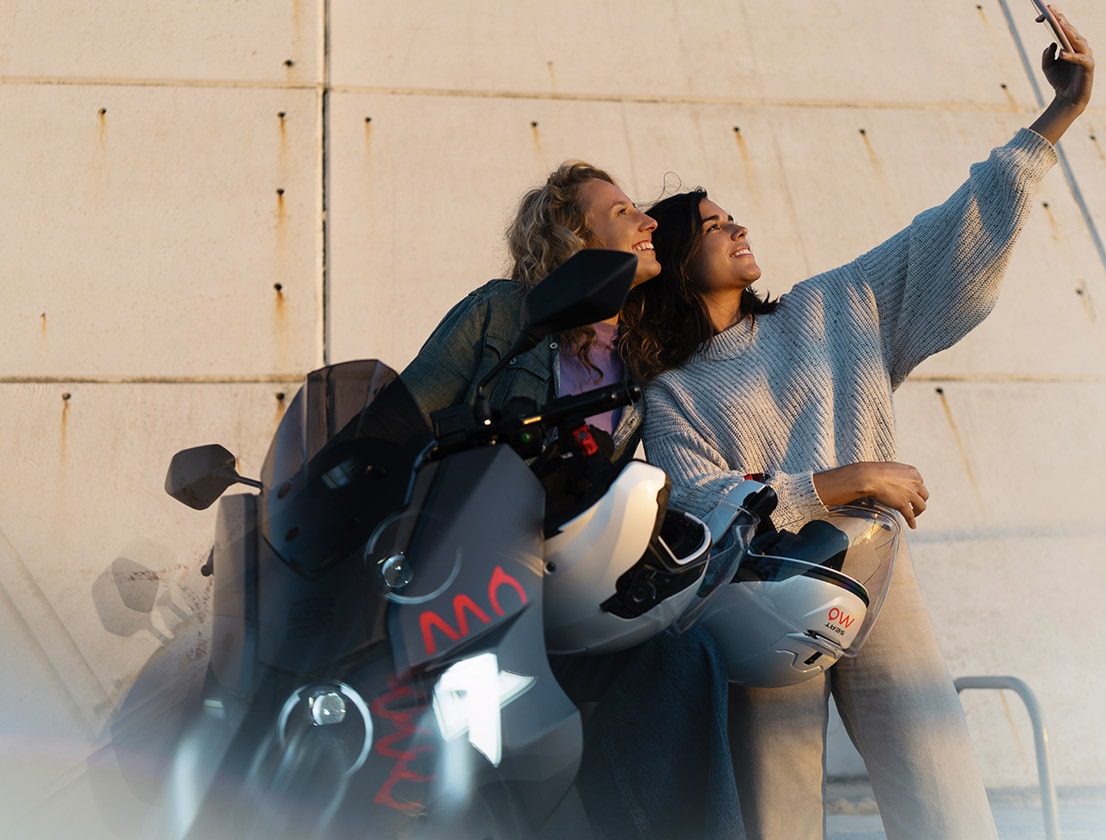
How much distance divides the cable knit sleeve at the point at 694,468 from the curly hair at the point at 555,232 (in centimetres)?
18

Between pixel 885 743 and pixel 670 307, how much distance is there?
1.04 metres

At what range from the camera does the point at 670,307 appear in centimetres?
241

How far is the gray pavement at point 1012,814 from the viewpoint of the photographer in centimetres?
264

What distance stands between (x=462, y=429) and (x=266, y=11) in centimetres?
328

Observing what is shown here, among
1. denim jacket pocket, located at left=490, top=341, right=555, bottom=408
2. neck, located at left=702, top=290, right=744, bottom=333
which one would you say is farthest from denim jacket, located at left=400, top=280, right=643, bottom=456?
neck, located at left=702, top=290, right=744, bottom=333

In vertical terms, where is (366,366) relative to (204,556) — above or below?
above

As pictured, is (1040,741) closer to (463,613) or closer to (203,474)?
(463,613)

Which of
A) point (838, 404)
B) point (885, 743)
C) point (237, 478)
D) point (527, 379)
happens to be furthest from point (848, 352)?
point (237, 478)

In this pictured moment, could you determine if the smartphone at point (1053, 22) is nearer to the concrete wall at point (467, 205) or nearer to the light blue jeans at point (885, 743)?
the light blue jeans at point (885, 743)

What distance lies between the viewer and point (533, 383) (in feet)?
7.18

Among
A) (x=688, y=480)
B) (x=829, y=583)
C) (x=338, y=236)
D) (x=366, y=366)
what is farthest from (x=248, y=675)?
(x=338, y=236)

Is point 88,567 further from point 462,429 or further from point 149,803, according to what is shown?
point 462,429

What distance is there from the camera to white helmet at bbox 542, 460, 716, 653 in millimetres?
1188

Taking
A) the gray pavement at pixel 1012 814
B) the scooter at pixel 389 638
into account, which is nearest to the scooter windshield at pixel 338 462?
Result: the scooter at pixel 389 638
